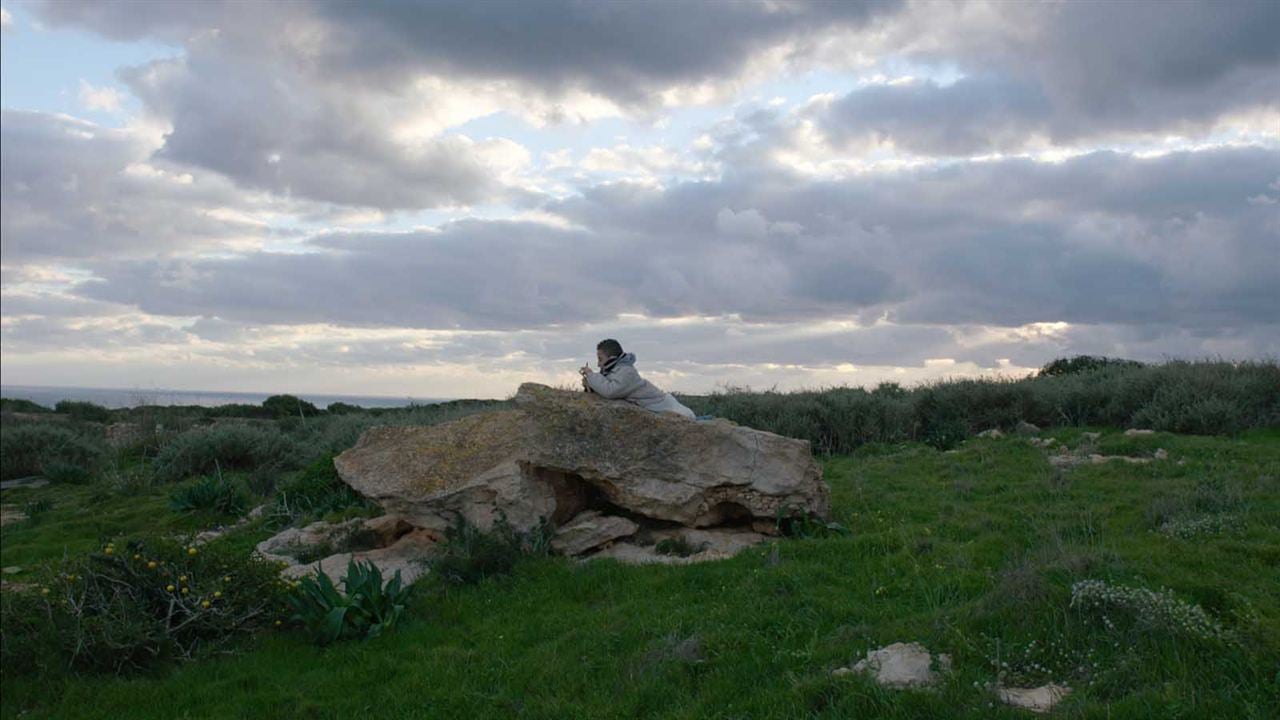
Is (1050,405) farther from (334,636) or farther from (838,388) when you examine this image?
(334,636)

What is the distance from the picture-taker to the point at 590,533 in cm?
902

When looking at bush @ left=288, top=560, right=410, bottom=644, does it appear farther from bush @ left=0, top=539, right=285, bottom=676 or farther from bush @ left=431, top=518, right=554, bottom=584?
bush @ left=431, top=518, right=554, bottom=584

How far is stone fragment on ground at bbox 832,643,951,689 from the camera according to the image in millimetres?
5301

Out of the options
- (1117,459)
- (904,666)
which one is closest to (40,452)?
(904,666)

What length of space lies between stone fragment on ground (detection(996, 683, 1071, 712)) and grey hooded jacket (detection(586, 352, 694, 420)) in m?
4.99

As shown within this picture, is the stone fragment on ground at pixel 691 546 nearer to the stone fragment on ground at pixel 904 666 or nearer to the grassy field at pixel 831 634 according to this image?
the grassy field at pixel 831 634

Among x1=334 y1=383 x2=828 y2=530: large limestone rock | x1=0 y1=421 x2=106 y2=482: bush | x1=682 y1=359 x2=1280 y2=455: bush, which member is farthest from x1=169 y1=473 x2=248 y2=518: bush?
x1=682 y1=359 x2=1280 y2=455: bush

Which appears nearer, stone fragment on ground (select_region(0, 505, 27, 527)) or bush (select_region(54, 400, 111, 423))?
stone fragment on ground (select_region(0, 505, 27, 527))

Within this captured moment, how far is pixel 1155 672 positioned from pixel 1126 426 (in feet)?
40.6

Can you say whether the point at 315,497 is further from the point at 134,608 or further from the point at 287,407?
the point at 287,407

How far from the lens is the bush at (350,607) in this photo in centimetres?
737

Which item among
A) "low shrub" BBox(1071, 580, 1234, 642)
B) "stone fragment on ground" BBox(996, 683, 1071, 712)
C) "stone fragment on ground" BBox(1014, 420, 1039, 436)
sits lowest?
"stone fragment on ground" BBox(996, 683, 1071, 712)

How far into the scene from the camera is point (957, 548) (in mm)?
7816

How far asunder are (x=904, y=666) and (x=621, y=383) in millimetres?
4885
